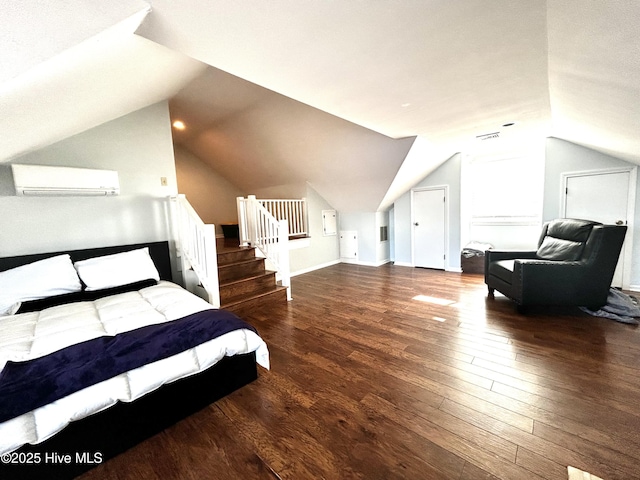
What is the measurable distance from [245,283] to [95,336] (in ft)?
6.00

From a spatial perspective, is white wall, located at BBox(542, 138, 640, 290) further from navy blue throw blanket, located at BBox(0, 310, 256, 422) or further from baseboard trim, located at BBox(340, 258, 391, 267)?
navy blue throw blanket, located at BBox(0, 310, 256, 422)

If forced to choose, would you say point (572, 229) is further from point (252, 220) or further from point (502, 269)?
point (252, 220)

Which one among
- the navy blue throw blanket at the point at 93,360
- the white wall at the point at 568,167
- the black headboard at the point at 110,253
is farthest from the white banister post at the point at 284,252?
the white wall at the point at 568,167

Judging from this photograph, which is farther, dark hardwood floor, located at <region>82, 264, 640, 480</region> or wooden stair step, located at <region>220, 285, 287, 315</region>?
wooden stair step, located at <region>220, 285, 287, 315</region>

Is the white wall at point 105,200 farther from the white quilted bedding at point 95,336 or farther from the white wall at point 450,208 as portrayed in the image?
the white wall at point 450,208

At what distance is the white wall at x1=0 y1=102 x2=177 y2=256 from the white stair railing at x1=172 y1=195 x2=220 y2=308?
1.21 feet

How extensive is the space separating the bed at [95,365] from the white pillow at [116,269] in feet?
0.31

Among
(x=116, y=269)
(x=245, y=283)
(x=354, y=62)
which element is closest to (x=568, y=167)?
(x=354, y=62)

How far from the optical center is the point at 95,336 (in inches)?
63.6

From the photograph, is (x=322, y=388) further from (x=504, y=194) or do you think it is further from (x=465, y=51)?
(x=504, y=194)

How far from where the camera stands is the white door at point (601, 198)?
11.4 ft

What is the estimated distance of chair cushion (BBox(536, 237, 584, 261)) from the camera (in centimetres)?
291

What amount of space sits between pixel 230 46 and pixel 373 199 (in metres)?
3.92

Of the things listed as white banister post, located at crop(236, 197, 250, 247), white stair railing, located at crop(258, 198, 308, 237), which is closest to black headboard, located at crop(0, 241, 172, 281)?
white banister post, located at crop(236, 197, 250, 247)
